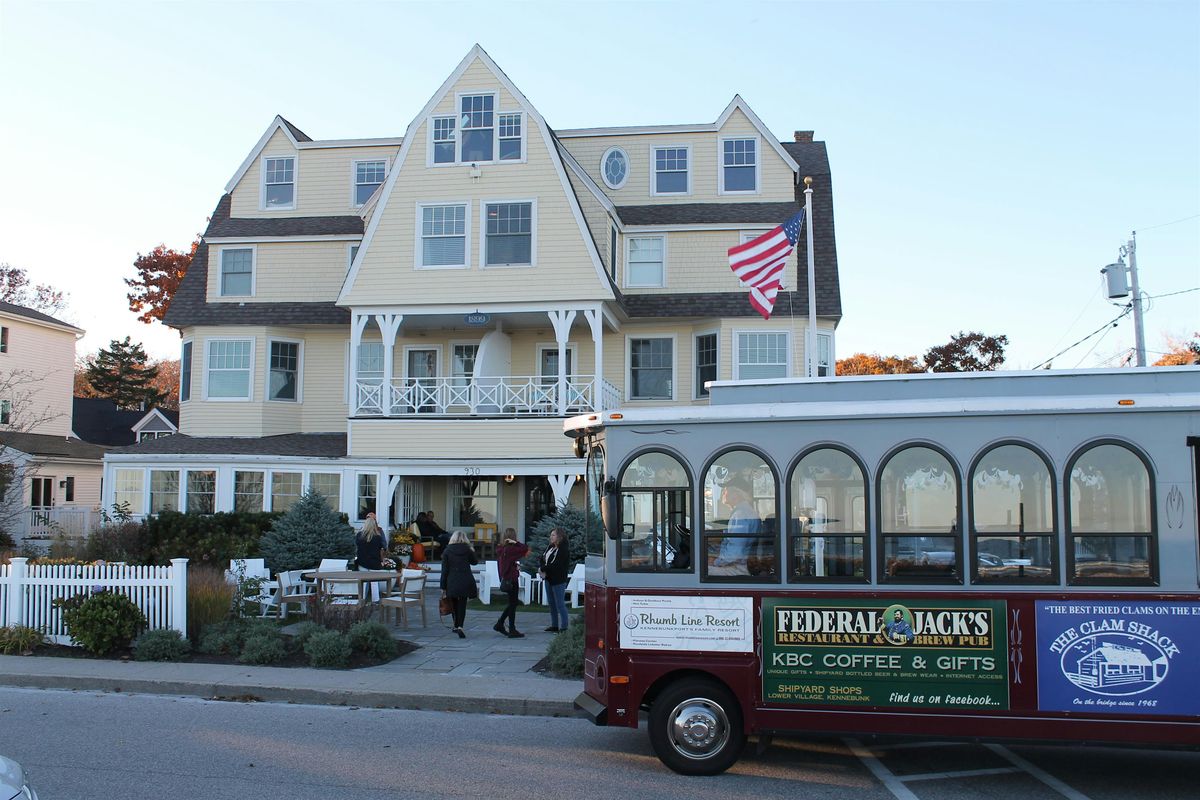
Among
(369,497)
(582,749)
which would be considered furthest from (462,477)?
(582,749)

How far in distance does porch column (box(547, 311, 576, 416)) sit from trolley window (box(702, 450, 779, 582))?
46.0 feet

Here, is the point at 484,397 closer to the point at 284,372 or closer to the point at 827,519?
the point at 284,372

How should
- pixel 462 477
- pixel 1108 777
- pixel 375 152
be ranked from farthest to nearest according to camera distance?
pixel 375 152, pixel 462 477, pixel 1108 777

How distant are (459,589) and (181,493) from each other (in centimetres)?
1206

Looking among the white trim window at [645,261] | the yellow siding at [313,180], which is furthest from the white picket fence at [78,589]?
the yellow siding at [313,180]

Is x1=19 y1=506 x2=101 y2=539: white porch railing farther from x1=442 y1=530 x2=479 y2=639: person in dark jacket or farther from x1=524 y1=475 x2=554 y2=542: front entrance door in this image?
x1=442 y1=530 x2=479 y2=639: person in dark jacket

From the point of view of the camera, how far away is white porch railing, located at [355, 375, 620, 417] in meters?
22.8

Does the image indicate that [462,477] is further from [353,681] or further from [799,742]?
[799,742]

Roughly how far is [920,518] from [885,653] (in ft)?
3.58

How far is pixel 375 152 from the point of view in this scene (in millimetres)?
26969

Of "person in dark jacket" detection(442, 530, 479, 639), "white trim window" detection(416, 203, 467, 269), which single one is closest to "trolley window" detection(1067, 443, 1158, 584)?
"person in dark jacket" detection(442, 530, 479, 639)

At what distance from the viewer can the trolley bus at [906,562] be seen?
7.55 m

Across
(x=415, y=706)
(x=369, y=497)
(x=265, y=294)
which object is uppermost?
(x=265, y=294)

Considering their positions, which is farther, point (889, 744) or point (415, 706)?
point (415, 706)
